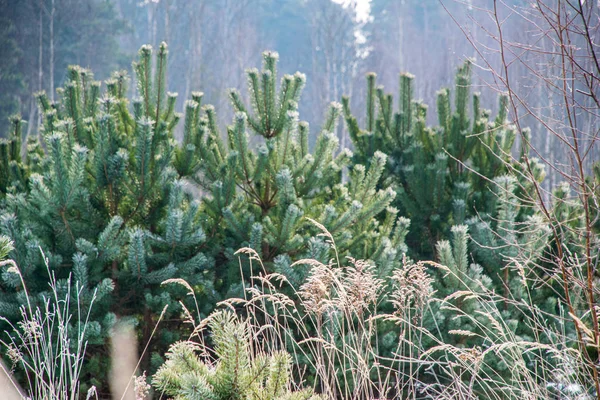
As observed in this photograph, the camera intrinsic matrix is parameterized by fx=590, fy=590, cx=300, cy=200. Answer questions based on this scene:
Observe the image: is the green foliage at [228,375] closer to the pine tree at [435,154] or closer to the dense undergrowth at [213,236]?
the dense undergrowth at [213,236]

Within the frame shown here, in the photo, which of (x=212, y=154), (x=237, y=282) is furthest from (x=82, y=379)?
(x=212, y=154)

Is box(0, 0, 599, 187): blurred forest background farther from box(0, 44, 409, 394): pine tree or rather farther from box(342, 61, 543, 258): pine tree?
box(0, 44, 409, 394): pine tree

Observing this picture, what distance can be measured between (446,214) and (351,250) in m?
1.29

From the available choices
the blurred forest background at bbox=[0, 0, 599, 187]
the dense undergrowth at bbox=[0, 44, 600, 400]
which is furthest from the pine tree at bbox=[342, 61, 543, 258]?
the blurred forest background at bbox=[0, 0, 599, 187]

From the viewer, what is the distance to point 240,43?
85.0ft

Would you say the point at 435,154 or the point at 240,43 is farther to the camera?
the point at 240,43

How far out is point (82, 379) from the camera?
4.11 meters

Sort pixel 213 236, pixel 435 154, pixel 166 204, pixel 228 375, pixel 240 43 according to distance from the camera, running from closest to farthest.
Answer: pixel 228 375, pixel 166 204, pixel 213 236, pixel 435 154, pixel 240 43

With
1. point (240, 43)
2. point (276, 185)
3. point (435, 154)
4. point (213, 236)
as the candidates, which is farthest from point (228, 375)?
point (240, 43)

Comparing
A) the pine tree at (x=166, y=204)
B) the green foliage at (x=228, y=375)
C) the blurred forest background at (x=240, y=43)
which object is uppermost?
the blurred forest background at (x=240, y=43)

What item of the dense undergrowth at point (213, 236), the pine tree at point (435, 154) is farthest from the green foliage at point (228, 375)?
the pine tree at point (435, 154)

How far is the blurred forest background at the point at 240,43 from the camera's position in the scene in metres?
19.0

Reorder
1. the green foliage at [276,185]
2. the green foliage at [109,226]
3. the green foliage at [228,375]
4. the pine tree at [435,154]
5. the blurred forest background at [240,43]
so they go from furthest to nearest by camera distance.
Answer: the blurred forest background at [240,43] < the pine tree at [435,154] < the green foliage at [276,185] < the green foliage at [109,226] < the green foliage at [228,375]

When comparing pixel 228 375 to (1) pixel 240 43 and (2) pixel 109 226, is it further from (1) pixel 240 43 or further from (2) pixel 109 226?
(1) pixel 240 43
